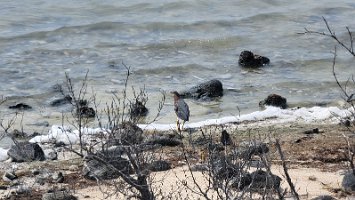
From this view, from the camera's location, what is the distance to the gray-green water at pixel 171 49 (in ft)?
52.4

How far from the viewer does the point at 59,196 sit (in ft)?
30.2

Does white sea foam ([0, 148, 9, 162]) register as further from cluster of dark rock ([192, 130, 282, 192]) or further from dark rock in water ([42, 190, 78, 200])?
cluster of dark rock ([192, 130, 282, 192])

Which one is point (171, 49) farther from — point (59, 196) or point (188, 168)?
point (59, 196)

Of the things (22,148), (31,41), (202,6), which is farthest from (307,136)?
(202,6)

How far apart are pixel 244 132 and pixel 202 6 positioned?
→ 37.7ft

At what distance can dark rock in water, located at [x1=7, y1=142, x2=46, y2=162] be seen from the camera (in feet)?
36.4

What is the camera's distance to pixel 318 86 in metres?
16.5

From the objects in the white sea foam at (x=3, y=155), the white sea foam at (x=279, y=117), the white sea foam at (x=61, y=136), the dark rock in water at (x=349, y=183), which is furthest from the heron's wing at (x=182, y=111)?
the dark rock in water at (x=349, y=183)

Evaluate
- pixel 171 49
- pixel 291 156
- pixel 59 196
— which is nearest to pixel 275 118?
pixel 291 156

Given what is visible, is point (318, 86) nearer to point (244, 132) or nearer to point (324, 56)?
point (324, 56)

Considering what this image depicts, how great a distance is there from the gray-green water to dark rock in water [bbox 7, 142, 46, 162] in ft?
9.33

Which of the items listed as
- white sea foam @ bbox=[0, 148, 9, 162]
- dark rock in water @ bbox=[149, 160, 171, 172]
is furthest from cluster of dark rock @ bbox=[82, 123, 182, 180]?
white sea foam @ bbox=[0, 148, 9, 162]

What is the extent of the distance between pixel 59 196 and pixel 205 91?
6.70 m

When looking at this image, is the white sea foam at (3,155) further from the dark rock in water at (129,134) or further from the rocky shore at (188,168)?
the dark rock in water at (129,134)
